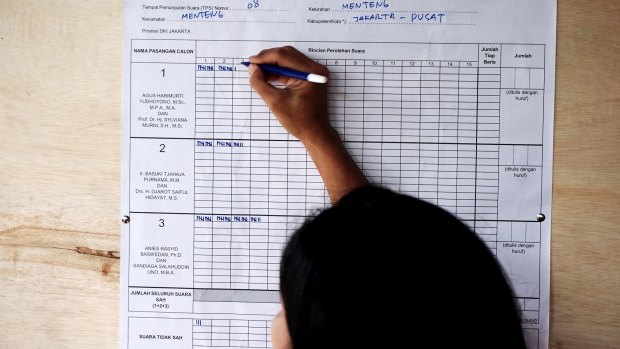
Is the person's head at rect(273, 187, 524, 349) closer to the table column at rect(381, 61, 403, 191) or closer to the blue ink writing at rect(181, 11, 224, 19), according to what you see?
the table column at rect(381, 61, 403, 191)

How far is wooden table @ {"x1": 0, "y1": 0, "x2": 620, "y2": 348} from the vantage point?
23.2 inches

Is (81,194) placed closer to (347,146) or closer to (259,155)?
(259,155)

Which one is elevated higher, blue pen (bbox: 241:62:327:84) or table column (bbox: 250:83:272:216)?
blue pen (bbox: 241:62:327:84)

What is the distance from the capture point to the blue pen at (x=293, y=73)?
22.4 inches

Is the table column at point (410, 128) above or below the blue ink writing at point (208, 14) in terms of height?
below

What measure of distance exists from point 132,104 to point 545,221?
1.66 feet

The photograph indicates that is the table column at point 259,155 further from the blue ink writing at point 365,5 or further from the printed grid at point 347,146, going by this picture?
the blue ink writing at point 365,5

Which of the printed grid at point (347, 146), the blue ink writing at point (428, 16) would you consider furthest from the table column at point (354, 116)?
the blue ink writing at point (428, 16)

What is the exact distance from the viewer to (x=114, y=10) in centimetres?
60

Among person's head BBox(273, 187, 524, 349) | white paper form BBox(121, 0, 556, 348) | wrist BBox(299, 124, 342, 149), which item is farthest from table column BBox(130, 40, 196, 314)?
person's head BBox(273, 187, 524, 349)

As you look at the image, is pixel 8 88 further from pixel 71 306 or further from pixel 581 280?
pixel 581 280

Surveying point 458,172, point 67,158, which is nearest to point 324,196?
point 458,172

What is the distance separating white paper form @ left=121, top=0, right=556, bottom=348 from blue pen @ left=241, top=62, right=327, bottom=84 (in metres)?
0.03

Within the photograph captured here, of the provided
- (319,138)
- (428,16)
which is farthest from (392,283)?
(428,16)
